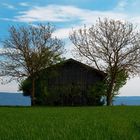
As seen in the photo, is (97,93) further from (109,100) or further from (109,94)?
(109,100)

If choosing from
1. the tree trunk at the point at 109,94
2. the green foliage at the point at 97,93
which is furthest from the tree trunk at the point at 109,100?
the green foliage at the point at 97,93

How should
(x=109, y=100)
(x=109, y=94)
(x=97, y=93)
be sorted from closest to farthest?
(x=97, y=93) → (x=109, y=94) → (x=109, y=100)

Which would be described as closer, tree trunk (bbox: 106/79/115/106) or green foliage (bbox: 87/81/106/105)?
green foliage (bbox: 87/81/106/105)

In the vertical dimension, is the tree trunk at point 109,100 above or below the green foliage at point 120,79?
below

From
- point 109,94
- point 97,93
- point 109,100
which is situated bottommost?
point 109,100

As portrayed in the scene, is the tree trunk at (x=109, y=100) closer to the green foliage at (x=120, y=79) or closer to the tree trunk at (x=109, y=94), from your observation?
the tree trunk at (x=109, y=94)

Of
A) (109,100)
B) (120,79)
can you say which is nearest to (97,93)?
(109,100)

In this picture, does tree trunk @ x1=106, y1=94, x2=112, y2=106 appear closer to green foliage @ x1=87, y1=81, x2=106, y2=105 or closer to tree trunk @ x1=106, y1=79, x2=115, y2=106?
tree trunk @ x1=106, y1=79, x2=115, y2=106

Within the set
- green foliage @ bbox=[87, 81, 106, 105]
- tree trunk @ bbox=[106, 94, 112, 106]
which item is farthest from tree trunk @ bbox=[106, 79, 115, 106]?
green foliage @ bbox=[87, 81, 106, 105]

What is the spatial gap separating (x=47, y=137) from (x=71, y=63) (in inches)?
1998

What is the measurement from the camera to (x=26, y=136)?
959 centimetres

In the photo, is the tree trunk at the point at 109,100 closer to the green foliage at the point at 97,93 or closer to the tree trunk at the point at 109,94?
the tree trunk at the point at 109,94

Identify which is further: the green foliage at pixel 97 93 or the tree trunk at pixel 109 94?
the tree trunk at pixel 109 94

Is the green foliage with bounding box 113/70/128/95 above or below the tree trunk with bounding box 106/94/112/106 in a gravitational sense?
above
